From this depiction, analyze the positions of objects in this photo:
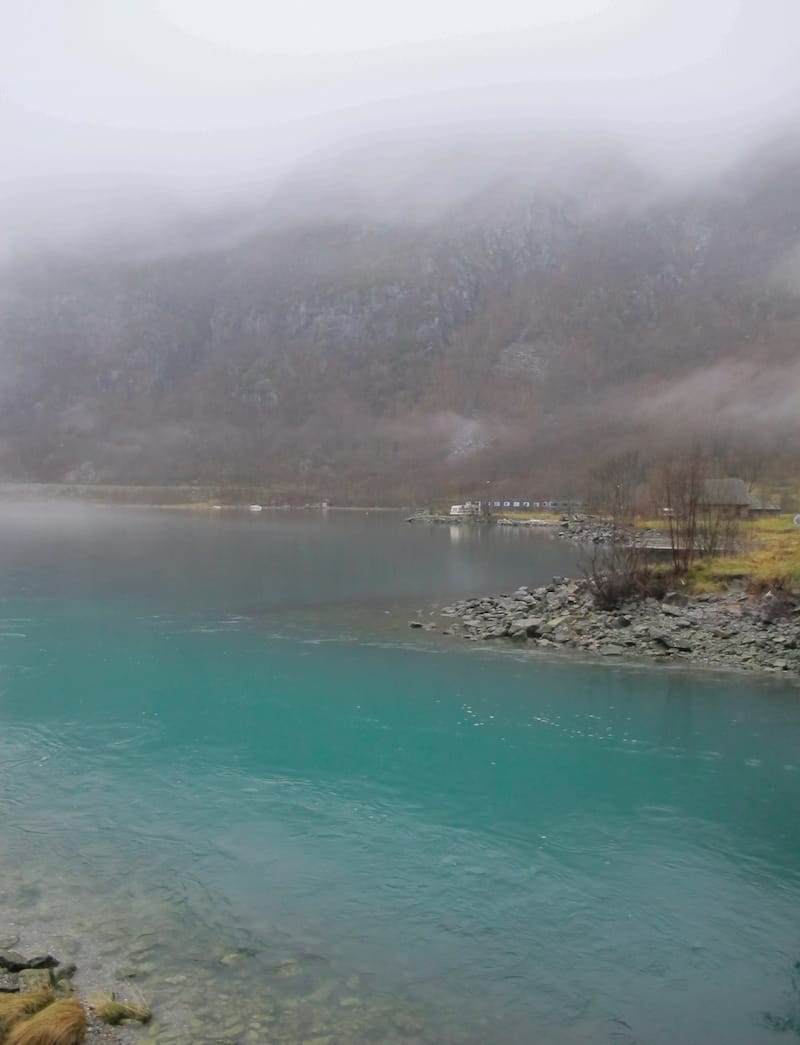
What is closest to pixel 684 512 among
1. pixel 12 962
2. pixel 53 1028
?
pixel 12 962

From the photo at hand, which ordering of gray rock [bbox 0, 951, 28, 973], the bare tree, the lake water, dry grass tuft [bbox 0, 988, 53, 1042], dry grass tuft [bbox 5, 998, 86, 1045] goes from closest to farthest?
dry grass tuft [bbox 5, 998, 86, 1045] → dry grass tuft [bbox 0, 988, 53, 1042] → gray rock [bbox 0, 951, 28, 973] → the lake water → the bare tree

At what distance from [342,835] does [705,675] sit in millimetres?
18015

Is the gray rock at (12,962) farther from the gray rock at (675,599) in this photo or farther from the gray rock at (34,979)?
the gray rock at (675,599)

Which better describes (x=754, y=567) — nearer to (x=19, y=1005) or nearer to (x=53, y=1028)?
(x=19, y=1005)

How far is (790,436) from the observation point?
183m

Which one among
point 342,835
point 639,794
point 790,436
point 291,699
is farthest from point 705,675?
point 790,436

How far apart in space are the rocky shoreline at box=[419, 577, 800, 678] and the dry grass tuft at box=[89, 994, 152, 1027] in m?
25.6

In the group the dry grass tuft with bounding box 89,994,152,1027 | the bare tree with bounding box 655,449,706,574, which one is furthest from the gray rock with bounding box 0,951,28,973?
the bare tree with bounding box 655,449,706,574

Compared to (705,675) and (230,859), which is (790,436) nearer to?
(705,675)

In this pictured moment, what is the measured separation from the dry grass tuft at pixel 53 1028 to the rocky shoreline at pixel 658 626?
86.7 ft

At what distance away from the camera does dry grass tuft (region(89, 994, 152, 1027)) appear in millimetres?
10047

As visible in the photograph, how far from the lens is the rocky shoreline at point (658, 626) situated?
32.5 meters

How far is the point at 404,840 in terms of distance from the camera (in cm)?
1647

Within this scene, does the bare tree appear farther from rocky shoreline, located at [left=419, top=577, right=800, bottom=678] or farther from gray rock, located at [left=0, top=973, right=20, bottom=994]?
gray rock, located at [left=0, top=973, right=20, bottom=994]
